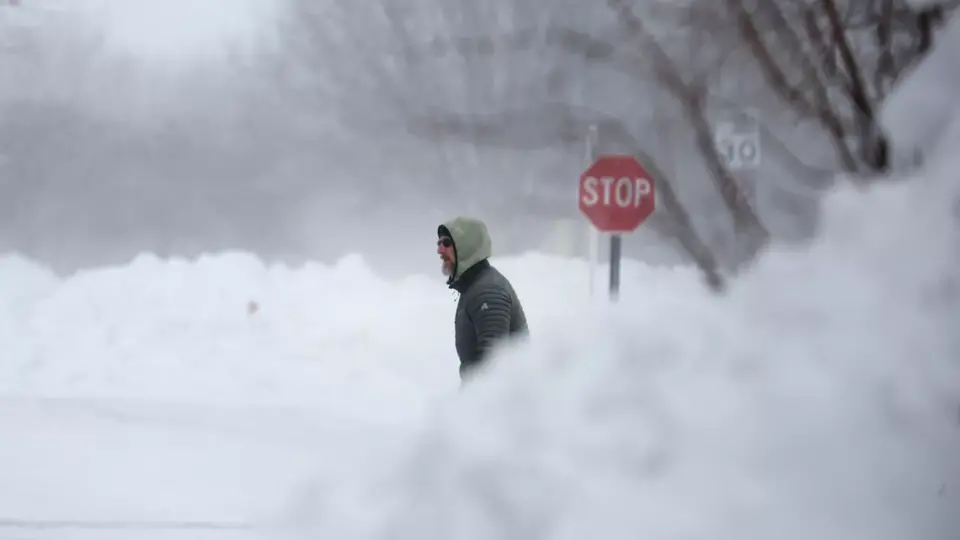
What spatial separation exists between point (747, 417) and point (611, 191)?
5251mm

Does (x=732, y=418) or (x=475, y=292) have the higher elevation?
(x=475, y=292)

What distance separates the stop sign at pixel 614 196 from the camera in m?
7.22

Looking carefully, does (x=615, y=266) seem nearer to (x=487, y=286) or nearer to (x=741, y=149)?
(x=741, y=149)

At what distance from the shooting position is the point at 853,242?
251 cm

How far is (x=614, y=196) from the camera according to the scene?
7.25m

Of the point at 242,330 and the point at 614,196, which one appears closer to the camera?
the point at 614,196

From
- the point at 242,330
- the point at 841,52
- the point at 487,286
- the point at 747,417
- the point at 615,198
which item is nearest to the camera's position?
the point at 747,417

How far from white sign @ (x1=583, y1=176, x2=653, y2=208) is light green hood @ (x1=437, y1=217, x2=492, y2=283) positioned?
11.4ft

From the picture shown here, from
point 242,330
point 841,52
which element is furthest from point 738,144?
point 242,330

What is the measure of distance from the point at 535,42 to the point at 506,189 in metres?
2.83

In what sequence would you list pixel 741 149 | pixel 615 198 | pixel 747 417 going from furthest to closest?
pixel 615 198 < pixel 741 149 < pixel 747 417

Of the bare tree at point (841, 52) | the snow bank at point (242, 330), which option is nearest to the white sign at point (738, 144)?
the bare tree at point (841, 52)

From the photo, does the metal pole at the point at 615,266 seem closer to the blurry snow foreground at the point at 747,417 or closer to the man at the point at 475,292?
the man at the point at 475,292

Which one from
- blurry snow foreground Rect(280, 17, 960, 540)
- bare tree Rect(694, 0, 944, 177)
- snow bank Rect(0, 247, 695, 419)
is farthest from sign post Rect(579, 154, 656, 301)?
blurry snow foreground Rect(280, 17, 960, 540)
